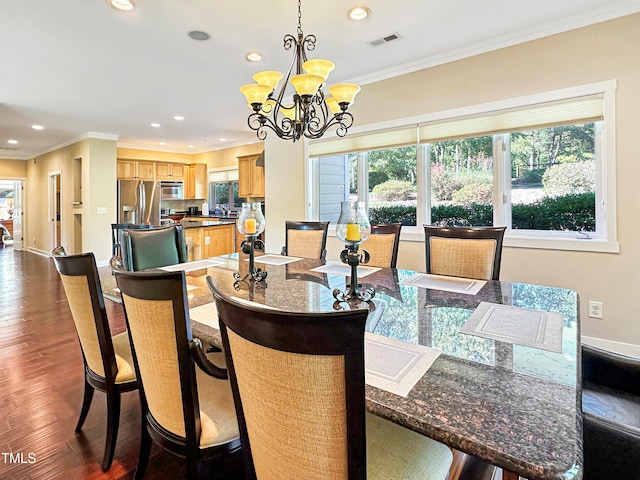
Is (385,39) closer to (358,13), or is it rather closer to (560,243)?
(358,13)

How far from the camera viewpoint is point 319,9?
2518 mm

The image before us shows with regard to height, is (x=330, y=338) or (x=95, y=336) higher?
(x=330, y=338)

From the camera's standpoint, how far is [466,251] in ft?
7.25

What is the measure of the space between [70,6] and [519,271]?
13.2 feet

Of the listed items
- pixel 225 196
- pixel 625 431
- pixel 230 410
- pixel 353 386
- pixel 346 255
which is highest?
pixel 225 196

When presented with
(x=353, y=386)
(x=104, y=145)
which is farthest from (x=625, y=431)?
(x=104, y=145)

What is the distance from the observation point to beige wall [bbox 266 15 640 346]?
2.58 meters

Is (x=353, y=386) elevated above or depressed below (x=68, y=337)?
above

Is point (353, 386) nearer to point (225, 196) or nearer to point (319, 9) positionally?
point (319, 9)

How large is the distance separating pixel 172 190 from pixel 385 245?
7254mm

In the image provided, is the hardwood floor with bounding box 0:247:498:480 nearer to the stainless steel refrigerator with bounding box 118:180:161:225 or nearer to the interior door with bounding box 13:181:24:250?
the stainless steel refrigerator with bounding box 118:180:161:225

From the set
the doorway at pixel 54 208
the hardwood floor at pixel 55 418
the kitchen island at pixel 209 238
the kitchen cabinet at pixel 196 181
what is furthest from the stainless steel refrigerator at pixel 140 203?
the hardwood floor at pixel 55 418

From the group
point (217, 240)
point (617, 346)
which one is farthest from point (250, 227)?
point (217, 240)

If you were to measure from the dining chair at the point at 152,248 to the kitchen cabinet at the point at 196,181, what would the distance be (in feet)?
20.6
